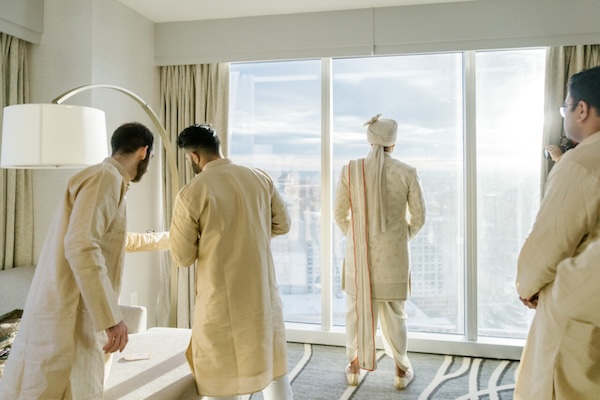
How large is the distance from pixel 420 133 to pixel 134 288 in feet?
8.33

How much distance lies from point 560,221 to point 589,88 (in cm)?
45

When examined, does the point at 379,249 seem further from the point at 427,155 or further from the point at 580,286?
the point at 580,286

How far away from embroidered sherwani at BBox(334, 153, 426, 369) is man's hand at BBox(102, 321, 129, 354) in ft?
5.56

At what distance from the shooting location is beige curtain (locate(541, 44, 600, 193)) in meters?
3.23

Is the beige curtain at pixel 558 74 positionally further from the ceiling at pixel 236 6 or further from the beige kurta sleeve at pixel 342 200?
the beige kurta sleeve at pixel 342 200

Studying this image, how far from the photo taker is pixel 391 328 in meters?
2.93

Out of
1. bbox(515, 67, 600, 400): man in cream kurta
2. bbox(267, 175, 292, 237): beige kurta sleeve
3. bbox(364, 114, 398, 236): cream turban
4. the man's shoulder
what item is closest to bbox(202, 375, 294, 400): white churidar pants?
bbox(267, 175, 292, 237): beige kurta sleeve

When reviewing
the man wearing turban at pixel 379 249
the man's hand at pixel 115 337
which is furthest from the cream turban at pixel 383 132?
the man's hand at pixel 115 337

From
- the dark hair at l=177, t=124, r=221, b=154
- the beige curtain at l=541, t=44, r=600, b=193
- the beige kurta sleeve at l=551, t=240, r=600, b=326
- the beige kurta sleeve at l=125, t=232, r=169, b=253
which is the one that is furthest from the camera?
the beige curtain at l=541, t=44, r=600, b=193

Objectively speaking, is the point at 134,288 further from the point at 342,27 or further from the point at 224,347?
the point at 342,27

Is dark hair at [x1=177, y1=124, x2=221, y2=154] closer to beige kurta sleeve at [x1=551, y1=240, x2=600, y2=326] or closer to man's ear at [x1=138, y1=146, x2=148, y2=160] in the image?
man's ear at [x1=138, y1=146, x2=148, y2=160]

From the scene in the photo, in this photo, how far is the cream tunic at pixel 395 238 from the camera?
2.91m

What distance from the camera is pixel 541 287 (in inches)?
55.3

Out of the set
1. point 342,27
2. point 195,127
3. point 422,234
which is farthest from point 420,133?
point 195,127
